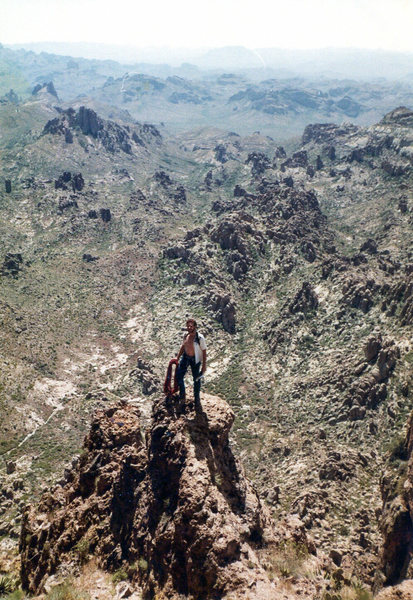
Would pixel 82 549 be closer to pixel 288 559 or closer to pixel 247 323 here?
pixel 288 559

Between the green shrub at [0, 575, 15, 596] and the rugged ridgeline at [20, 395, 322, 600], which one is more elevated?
the rugged ridgeline at [20, 395, 322, 600]

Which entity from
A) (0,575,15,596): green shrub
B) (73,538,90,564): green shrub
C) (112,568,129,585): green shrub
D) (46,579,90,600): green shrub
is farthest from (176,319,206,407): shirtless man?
(0,575,15,596): green shrub

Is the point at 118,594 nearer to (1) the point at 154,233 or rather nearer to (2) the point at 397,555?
(2) the point at 397,555

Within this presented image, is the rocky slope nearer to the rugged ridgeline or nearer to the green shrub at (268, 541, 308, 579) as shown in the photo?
the rugged ridgeline

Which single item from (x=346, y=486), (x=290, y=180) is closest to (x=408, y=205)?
(x=290, y=180)

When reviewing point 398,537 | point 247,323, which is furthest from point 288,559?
point 247,323
